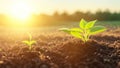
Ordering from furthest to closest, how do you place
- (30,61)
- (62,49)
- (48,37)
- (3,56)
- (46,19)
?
(46,19), (48,37), (62,49), (3,56), (30,61)

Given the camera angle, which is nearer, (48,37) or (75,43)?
(75,43)

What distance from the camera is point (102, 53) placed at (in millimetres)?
4812

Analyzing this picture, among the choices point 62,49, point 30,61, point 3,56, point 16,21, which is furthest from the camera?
point 16,21

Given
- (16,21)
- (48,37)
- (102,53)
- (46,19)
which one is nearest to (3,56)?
(102,53)

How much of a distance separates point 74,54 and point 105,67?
0.55 m

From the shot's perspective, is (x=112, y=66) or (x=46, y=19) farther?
(x=46, y=19)

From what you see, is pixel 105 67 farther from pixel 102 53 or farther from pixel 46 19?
pixel 46 19

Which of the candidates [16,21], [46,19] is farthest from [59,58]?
[46,19]

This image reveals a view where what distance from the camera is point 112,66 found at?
4398mm

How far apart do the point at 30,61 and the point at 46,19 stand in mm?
12289

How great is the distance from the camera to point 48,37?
7129 millimetres

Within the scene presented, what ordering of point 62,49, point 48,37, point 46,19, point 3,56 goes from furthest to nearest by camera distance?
point 46,19, point 48,37, point 62,49, point 3,56

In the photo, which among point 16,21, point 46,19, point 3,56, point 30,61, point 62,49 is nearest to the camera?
point 30,61

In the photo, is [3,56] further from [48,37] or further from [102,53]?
[48,37]
